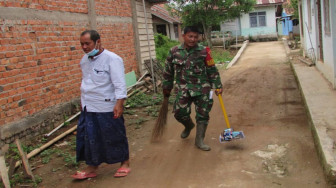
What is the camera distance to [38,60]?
17.7ft

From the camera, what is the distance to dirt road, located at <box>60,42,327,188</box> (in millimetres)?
3527

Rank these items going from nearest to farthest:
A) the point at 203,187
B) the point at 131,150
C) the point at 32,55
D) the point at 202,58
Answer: the point at 203,187
the point at 202,58
the point at 131,150
the point at 32,55

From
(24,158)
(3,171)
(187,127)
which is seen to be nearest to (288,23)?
(187,127)

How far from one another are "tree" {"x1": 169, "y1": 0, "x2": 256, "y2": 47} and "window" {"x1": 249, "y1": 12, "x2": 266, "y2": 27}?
5192mm

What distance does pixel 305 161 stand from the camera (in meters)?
3.83

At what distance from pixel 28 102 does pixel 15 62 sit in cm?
64

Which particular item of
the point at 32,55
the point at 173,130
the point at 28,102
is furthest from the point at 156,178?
the point at 32,55

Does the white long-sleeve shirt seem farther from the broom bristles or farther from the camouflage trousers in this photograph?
the broom bristles

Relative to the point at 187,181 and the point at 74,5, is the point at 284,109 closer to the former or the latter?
the point at 187,181

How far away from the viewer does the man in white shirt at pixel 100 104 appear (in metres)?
3.55

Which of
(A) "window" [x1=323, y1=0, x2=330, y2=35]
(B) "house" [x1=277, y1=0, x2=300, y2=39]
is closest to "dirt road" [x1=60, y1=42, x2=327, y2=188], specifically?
(A) "window" [x1=323, y1=0, x2=330, y2=35]

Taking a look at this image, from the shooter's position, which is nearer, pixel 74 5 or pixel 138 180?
pixel 138 180

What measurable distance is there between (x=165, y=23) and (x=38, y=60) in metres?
20.3

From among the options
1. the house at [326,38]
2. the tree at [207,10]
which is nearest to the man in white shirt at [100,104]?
the house at [326,38]
